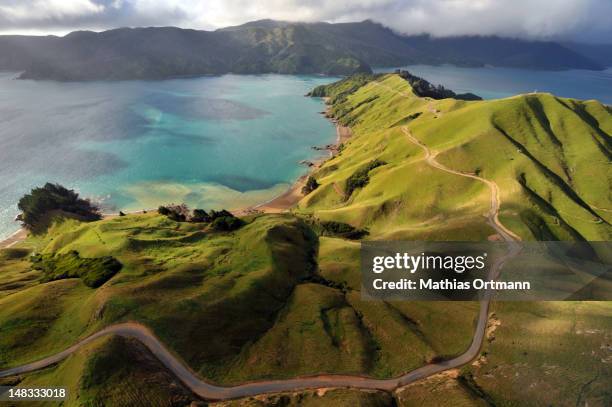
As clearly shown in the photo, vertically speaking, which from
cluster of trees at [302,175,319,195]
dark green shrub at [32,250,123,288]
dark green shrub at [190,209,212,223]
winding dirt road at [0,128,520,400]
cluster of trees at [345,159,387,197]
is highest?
cluster of trees at [345,159,387,197]

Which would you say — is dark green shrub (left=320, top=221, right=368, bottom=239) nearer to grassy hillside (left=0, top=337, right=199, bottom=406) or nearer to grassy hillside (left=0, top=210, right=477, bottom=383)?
grassy hillside (left=0, top=210, right=477, bottom=383)

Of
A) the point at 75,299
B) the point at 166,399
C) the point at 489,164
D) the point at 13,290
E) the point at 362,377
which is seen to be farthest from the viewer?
the point at 489,164

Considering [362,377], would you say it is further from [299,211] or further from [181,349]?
[299,211]

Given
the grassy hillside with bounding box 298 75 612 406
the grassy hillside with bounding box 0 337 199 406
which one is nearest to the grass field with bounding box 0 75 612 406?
the grassy hillside with bounding box 0 337 199 406

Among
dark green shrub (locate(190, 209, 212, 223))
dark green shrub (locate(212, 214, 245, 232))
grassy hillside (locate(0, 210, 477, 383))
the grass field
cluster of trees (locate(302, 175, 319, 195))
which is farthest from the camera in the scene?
cluster of trees (locate(302, 175, 319, 195))

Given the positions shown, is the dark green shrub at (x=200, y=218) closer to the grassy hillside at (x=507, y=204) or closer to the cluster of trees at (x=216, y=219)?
the cluster of trees at (x=216, y=219)

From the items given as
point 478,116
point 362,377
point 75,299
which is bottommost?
point 362,377

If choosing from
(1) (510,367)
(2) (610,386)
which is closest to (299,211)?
(1) (510,367)
